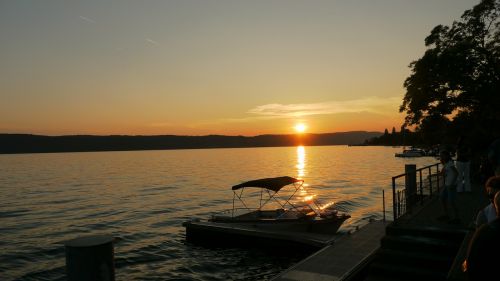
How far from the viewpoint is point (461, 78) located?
27.9m

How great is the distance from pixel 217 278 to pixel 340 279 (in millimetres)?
8203

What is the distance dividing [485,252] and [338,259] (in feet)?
27.8

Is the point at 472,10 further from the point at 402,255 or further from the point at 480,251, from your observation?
the point at 480,251

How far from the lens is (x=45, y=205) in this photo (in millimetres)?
41031

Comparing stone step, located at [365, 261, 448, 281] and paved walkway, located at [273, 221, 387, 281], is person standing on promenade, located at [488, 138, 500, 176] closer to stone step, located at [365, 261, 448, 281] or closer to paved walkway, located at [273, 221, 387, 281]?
stone step, located at [365, 261, 448, 281]

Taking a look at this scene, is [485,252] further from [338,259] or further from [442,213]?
[338,259]

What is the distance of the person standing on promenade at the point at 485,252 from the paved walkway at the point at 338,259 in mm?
6388

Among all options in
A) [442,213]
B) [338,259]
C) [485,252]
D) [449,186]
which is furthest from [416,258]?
[485,252]

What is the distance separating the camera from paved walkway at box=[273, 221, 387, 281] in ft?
35.7

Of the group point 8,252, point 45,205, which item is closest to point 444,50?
point 8,252

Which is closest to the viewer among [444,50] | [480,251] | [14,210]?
[480,251]

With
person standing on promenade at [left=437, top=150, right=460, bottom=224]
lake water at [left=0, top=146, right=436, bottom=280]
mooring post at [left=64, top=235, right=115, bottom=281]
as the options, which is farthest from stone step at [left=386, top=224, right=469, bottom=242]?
lake water at [left=0, top=146, right=436, bottom=280]

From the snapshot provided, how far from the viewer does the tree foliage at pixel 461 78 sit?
27.6 m

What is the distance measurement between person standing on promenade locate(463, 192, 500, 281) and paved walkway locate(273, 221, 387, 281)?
21.0 feet
